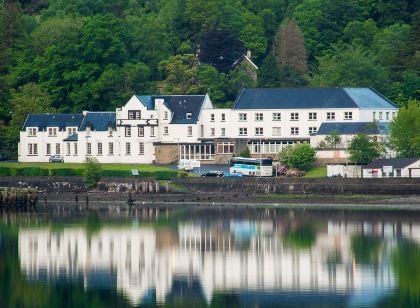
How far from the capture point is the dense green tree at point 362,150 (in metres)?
96.1

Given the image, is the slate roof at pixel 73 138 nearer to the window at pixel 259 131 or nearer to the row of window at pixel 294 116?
the row of window at pixel 294 116

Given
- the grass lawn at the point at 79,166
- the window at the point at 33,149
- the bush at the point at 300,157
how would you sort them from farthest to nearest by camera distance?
the window at the point at 33,149
the grass lawn at the point at 79,166
the bush at the point at 300,157

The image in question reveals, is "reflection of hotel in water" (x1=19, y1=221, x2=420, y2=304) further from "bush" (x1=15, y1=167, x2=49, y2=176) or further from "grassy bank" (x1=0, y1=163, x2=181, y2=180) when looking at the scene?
"bush" (x1=15, y1=167, x2=49, y2=176)

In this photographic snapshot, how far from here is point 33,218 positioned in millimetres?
83312

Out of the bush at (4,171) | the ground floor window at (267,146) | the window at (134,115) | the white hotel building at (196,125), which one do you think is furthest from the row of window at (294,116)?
the bush at (4,171)

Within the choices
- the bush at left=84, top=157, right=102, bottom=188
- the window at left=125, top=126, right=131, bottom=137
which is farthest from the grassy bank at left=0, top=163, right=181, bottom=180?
the window at left=125, top=126, right=131, bottom=137

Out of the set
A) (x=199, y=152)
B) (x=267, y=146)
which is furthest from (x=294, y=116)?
(x=199, y=152)

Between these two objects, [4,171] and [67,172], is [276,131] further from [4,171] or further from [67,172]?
[4,171]

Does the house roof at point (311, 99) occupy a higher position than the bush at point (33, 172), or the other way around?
the house roof at point (311, 99)

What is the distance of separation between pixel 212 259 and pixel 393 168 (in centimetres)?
3111

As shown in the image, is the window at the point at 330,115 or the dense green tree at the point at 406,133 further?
the window at the point at 330,115

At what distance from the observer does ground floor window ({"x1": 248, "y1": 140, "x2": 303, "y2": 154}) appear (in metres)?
105

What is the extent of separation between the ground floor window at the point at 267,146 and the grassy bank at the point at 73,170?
7.29 m

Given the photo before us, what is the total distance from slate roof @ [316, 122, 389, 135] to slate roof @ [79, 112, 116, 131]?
1566 cm
